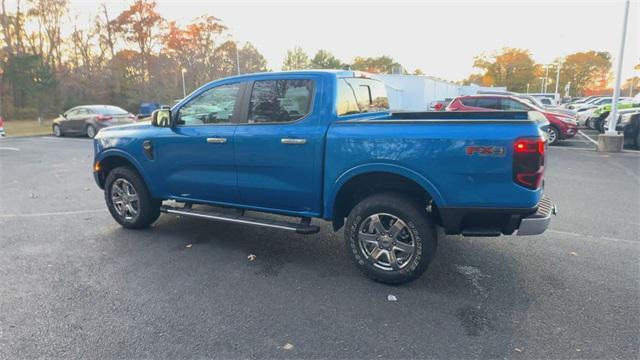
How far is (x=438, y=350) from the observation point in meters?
2.76

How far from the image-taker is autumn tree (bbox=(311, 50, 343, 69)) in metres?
63.6

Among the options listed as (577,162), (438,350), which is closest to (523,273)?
(438,350)

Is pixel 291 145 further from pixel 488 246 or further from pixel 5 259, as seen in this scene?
pixel 5 259

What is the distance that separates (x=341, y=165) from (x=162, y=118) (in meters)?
2.35

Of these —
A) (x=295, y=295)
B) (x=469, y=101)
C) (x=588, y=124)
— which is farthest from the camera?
(x=588, y=124)

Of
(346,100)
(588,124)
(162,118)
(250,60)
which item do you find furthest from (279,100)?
(250,60)

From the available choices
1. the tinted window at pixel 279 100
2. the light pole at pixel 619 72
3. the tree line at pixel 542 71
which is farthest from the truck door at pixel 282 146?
the tree line at pixel 542 71

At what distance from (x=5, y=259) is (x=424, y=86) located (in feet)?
96.3

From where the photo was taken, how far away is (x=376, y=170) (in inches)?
140

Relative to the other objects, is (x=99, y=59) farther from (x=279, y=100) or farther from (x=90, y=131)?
(x=279, y=100)

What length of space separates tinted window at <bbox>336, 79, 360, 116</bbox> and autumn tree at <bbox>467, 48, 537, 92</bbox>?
7779cm

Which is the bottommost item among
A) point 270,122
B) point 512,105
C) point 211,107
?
point 270,122

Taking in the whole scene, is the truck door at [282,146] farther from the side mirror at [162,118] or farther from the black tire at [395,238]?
the side mirror at [162,118]

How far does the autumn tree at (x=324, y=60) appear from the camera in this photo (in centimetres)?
6358
